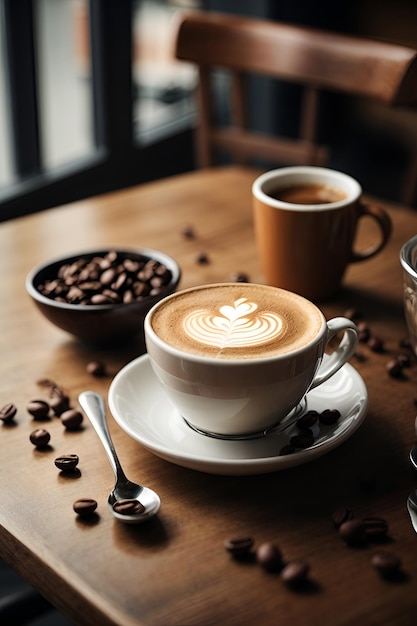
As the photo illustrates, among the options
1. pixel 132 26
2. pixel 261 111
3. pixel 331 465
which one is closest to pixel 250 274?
pixel 331 465

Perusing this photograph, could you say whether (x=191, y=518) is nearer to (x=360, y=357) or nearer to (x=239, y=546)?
(x=239, y=546)

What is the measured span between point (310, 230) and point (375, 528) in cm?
51

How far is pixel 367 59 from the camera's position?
1.51 m

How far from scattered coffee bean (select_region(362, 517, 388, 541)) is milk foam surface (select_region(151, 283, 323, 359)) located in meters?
0.17

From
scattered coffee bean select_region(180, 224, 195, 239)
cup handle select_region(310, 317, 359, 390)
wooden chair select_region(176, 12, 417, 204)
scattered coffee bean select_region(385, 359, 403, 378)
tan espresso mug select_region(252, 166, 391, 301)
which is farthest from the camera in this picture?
wooden chair select_region(176, 12, 417, 204)

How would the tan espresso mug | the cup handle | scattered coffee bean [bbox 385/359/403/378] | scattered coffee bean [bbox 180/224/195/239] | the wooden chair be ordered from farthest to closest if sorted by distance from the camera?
the wooden chair, scattered coffee bean [bbox 180/224/195/239], the tan espresso mug, scattered coffee bean [bbox 385/359/403/378], the cup handle

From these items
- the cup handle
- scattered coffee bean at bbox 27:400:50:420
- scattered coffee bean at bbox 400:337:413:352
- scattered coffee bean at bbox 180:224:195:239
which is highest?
the cup handle

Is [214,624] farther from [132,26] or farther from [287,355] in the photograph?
[132,26]

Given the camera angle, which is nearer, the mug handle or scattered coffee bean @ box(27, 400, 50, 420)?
scattered coffee bean @ box(27, 400, 50, 420)

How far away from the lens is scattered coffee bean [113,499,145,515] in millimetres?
726

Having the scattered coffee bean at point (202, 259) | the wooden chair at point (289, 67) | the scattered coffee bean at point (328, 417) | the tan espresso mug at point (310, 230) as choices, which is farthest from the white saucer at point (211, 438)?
the wooden chair at point (289, 67)

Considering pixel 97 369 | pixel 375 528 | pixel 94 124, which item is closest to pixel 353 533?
pixel 375 528

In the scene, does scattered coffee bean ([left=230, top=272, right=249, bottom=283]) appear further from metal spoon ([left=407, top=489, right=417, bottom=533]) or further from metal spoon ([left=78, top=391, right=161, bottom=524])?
metal spoon ([left=407, top=489, right=417, bottom=533])

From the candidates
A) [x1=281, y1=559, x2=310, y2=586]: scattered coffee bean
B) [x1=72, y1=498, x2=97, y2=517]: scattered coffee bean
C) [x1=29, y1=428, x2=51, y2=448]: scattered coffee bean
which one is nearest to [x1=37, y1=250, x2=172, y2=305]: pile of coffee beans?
[x1=29, y1=428, x2=51, y2=448]: scattered coffee bean
